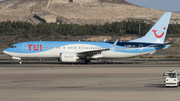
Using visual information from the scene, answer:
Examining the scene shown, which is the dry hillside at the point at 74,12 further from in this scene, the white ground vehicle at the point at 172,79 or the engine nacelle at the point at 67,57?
the white ground vehicle at the point at 172,79

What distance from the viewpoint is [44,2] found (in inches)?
7219

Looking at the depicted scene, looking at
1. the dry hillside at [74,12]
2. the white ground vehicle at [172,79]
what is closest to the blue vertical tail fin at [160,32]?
the white ground vehicle at [172,79]

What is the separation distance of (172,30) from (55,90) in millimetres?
98277

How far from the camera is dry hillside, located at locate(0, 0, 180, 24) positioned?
157750 mm

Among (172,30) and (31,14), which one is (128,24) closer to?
(172,30)

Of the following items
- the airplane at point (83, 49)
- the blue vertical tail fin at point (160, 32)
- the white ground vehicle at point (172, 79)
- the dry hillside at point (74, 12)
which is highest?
the dry hillside at point (74, 12)

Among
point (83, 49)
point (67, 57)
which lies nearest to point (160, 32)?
point (83, 49)

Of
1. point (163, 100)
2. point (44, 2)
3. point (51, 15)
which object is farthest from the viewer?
point (44, 2)

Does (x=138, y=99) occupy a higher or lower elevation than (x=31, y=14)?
lower

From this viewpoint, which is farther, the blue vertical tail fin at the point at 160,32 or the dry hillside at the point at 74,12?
the dry hillside at the point at 74,12

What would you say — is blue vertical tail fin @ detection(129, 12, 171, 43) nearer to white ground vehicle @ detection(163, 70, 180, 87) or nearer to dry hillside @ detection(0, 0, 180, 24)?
white ground vehicle @ detection(163, 70, 180, 87)

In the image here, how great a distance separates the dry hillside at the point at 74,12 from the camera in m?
Answer: 158

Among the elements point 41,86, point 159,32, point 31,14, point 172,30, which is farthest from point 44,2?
point 41,86

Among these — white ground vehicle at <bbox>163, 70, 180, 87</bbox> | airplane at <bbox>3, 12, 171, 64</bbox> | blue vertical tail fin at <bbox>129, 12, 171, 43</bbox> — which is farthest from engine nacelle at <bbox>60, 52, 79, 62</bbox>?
white ground vehicle at <bbox>163, 70, 180, 87</bbox>
